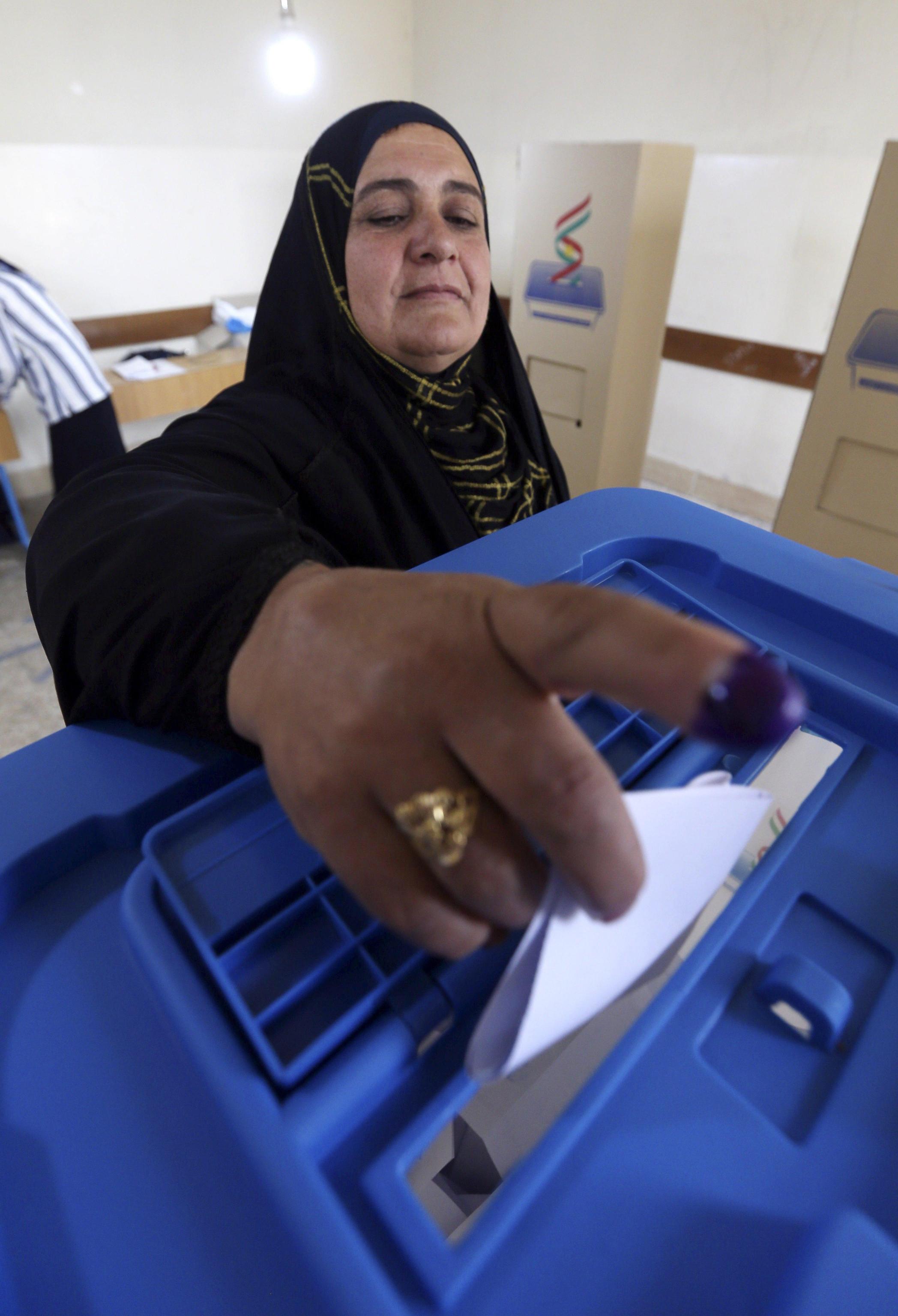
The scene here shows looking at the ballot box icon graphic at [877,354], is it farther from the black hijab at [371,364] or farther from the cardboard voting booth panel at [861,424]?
the black hijab at [371,364]

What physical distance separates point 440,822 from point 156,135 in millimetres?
3252

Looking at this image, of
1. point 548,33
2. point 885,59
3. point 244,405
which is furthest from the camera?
point 548,33

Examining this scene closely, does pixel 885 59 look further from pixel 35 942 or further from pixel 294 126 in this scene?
pixel 35 942

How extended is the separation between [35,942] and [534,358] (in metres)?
2.37

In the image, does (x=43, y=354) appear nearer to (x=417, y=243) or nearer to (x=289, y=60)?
(x=289, y=60)

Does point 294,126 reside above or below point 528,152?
above

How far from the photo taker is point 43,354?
208cm

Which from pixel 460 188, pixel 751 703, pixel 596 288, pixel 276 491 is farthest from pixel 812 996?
pixel 596 288

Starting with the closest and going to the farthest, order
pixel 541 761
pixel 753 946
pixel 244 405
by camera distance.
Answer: pixel 541 761, pixel 753 946, pixel 244 405

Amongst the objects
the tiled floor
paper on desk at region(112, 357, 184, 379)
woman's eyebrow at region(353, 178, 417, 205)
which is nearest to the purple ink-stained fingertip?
woman's eyebrow at region(353, 178, 417, 205)

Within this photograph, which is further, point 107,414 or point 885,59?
point 107,414

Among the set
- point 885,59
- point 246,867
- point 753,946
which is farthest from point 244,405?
point 885,59

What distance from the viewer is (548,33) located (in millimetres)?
2525

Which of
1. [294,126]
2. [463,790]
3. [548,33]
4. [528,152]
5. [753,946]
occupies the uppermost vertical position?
[548,33]
